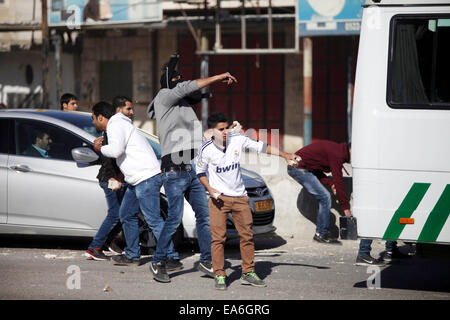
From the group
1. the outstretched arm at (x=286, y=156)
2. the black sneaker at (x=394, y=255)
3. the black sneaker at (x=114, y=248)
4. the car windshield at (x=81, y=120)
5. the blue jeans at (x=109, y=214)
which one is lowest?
the black sneaker at (x=394, y=255)

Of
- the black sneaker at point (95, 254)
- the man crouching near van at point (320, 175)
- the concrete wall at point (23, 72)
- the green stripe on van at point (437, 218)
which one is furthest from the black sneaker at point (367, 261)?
the concrete wall at point (23, 72)

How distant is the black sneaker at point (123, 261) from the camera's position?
832cm

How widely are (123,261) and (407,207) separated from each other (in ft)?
10.6

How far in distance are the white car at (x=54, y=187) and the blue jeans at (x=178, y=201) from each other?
1.06 m

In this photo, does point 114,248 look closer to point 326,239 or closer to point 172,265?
point 172,265

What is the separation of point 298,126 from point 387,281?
1387 cm

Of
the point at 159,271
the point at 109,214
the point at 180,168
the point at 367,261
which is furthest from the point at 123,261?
the point at 367,261

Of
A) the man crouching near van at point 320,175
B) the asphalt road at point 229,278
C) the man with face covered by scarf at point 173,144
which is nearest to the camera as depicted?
the asphalt road at point 229,278

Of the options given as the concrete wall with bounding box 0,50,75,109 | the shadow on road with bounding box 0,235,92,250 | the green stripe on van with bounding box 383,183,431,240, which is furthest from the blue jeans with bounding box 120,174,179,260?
the concrete wall with bounding box 0,50,75,109

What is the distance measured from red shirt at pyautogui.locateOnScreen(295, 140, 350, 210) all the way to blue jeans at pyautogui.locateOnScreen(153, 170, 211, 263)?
252 cm

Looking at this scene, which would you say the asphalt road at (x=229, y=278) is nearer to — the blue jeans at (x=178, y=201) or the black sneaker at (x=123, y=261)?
the black sneaker at (x=123, y=261)

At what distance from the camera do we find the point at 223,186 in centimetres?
723

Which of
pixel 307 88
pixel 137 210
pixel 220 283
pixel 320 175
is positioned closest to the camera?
pixel 220 283

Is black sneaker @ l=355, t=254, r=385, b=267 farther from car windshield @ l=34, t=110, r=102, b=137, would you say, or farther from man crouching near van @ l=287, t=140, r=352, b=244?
car windshield @ l=34, t=110, r=102, b=137
